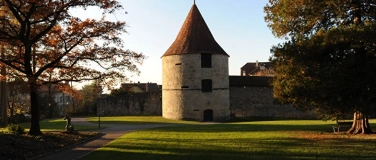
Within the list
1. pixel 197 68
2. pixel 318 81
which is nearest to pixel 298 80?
pixel 318 81

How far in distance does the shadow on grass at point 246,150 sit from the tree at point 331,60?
5.87 feet

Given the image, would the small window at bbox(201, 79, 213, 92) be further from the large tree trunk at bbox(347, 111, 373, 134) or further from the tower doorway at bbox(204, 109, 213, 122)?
the large tree trunk at bbox(347, 111, 373, 134)

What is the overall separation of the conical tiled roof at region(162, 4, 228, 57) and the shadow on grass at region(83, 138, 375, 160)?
902 inches

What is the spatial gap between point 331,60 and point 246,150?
5.99 meters

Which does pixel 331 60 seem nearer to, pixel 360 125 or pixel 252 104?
pixel 360 125

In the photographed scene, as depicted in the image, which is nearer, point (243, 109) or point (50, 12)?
point (50, 12)

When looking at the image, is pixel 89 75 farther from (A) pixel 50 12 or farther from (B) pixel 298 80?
(B) pixel 298 80

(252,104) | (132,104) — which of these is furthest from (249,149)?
(132,104)

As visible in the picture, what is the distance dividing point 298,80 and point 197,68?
22.9 m

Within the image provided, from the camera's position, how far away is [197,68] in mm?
38812

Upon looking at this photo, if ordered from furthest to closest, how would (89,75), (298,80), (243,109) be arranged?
(243,109), (89,75), (298,80)

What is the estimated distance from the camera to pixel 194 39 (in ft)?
128

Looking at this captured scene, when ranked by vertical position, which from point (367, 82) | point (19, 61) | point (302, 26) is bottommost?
point (367, 82)

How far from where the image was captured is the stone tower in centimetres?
3878
